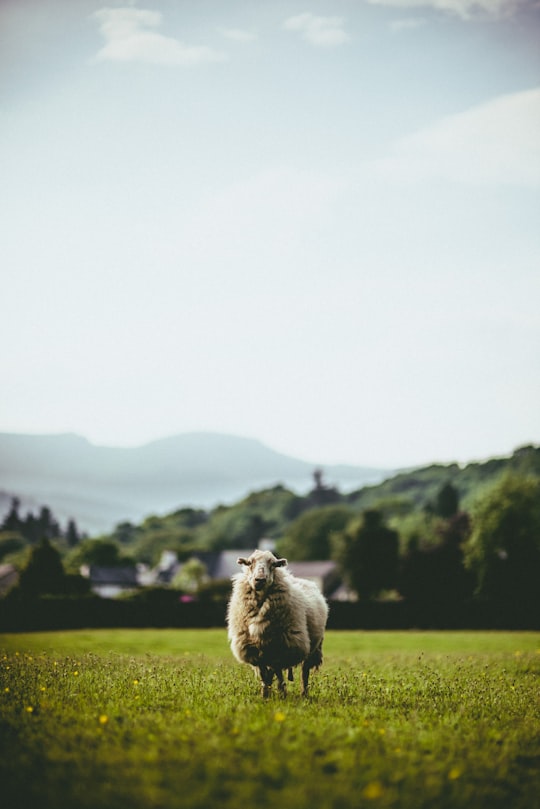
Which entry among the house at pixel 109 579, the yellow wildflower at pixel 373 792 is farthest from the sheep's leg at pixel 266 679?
the house at pixel 109 579

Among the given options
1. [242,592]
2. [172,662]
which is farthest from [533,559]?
[242,592]

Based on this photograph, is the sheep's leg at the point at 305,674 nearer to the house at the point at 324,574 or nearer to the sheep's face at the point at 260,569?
the sheep's face at the point at 260,569

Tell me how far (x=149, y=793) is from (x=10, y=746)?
222 centimetres

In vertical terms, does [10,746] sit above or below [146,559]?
above

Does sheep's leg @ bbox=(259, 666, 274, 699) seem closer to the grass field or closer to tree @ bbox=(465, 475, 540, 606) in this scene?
the grass field

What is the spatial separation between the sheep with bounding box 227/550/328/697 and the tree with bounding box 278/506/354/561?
114313 mm

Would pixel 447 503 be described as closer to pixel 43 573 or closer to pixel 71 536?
pixel 43 573

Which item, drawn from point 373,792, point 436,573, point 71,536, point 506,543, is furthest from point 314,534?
point 373,792

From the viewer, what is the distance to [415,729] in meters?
8.46

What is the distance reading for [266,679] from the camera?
11438mm

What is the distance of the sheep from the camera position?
11.5 m

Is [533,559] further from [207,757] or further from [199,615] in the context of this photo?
[207,757]

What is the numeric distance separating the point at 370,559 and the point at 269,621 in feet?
236

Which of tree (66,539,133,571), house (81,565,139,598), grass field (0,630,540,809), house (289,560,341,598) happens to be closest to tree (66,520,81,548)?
tree (66,539,133,571)
